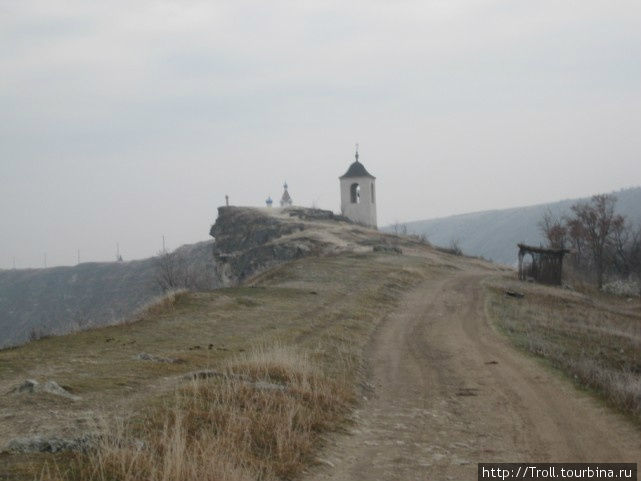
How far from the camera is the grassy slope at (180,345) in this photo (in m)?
8.29

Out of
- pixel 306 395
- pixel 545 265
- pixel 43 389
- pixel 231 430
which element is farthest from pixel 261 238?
pixel 231 430

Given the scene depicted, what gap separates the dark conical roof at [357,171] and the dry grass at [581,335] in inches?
1161

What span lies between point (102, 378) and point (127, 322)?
8.38 metres

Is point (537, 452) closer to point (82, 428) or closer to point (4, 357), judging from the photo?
point (82, 428)

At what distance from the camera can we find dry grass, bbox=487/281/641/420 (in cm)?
1223

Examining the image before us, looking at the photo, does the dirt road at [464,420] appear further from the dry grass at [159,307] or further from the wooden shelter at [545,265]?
the wooden shelter at [545,265]

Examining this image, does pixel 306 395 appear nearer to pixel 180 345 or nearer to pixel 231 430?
pixel 231 430

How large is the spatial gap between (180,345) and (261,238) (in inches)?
1759

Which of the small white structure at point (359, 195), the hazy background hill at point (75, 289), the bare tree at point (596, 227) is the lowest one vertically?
the hazy background hill at point (75, 289)

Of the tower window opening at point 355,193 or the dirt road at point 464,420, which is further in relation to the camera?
the tower window opening at point 355,193

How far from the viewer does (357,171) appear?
2564 inches

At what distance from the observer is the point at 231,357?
13.1 m

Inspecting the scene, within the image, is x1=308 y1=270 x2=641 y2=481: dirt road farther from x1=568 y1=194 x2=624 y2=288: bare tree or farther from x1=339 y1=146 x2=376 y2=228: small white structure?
x1=339 y1=146 x2=376 y2=228: small white structure

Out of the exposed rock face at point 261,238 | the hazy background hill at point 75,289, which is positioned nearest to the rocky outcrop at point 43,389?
the exposed rock face at point 261,238
